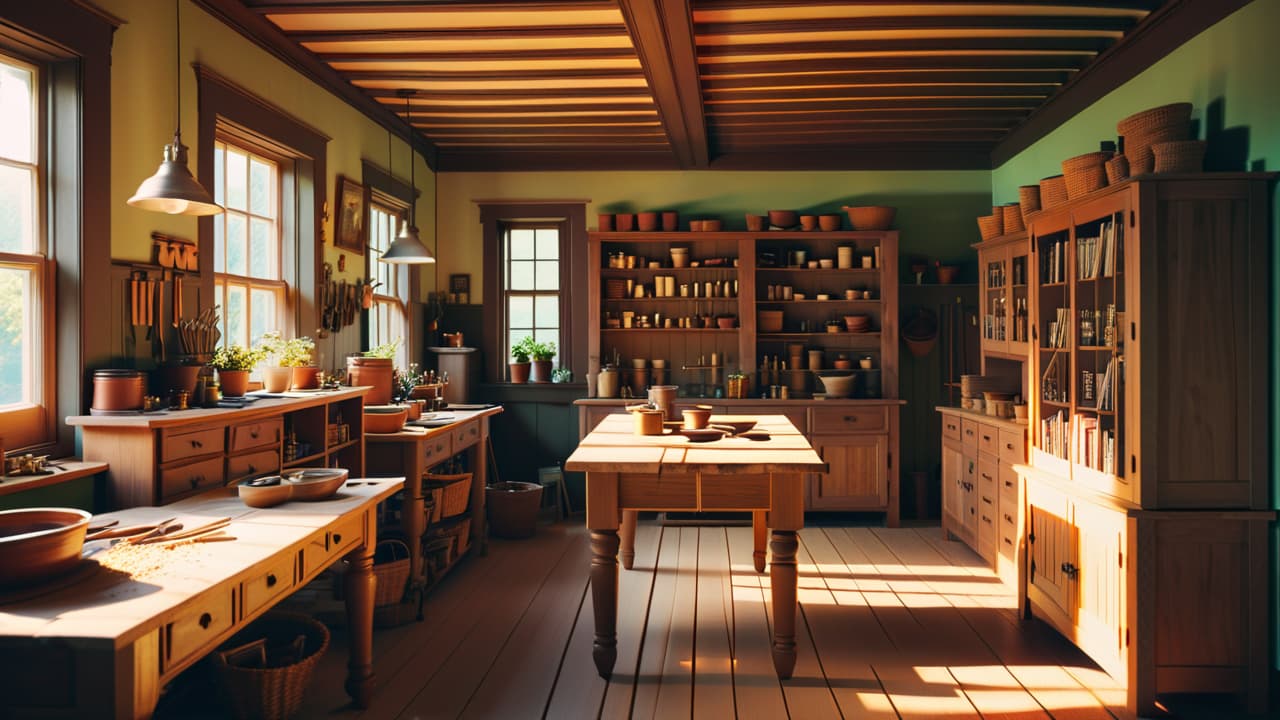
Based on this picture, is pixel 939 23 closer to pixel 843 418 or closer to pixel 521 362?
pixel 843 418

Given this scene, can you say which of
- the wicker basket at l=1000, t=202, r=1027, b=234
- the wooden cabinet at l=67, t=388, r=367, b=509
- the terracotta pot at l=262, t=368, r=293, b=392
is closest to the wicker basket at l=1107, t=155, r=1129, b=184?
the wicker basket at l=1000, t=202, r=1027, b=234

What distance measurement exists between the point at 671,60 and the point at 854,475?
4.09 meters

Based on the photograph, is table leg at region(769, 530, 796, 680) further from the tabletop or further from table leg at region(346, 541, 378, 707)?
table leg at region(346, 541, 378, 707)

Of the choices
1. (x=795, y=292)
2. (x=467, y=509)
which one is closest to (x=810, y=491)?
(x=795, y=292)

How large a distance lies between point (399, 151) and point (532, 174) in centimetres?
145

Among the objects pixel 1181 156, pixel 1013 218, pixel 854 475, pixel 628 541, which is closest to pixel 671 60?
pixel 1181 156

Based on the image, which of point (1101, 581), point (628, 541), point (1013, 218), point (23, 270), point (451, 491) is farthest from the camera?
point (1013, 218)

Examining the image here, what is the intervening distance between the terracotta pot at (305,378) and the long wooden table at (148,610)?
1.58m

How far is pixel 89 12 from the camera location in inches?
136

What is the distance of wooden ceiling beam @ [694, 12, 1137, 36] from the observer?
4.64m

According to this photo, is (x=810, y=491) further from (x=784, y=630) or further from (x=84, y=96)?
(x=84, y=96)

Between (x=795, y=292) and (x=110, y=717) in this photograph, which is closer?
(x=110, y=717)

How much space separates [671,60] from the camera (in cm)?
488

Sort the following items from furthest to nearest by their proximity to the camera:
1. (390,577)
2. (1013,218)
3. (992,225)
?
(992,225)
(1013,218)
(390,577)
